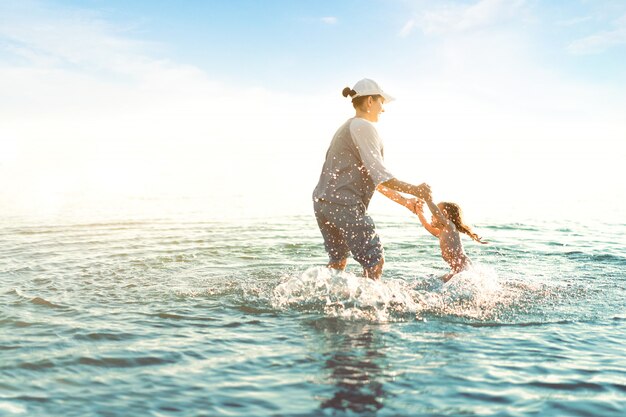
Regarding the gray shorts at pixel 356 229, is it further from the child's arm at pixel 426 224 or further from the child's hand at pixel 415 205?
the child's arm at pixel 426 224

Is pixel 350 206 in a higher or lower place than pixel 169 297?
higher

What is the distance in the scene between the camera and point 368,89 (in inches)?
264

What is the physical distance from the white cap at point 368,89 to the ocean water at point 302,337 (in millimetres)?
2184

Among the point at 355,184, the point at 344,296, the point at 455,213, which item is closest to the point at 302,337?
the point at 344,296

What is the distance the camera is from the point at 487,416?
12.9ft

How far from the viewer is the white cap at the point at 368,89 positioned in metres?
6.69

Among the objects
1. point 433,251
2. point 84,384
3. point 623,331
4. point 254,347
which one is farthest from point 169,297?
point 433,251

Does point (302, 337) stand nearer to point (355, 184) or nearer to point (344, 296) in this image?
point (344, 296)

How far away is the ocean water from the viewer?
4.17m

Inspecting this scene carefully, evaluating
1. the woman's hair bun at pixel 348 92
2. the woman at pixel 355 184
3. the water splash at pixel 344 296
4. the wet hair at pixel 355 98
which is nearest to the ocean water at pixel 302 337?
the water splash at pixel 344 296

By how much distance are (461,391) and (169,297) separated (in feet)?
13.7

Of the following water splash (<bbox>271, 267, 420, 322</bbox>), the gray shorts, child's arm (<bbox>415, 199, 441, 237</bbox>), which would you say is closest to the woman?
the gray shorts

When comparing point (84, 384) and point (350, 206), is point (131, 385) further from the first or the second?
point (350, 206)

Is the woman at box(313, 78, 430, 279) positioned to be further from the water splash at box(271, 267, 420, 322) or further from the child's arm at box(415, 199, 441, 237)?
the child's arm at box(415, 199, 441, 237)
